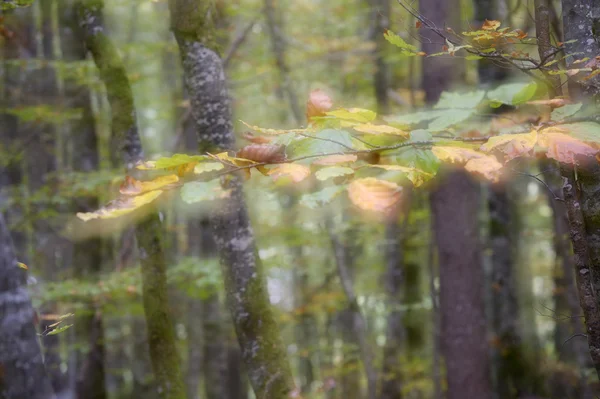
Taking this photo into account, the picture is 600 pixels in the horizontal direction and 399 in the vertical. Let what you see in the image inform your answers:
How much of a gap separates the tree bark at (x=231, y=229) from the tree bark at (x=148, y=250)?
0.77 metres

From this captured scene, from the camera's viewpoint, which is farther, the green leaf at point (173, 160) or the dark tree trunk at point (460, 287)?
the dark tree trunk at point (460, 287)

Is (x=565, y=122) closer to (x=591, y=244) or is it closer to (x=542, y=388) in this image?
(x=591, y=244)

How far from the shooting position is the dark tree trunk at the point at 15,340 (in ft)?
7.03

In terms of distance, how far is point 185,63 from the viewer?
365 centimetres

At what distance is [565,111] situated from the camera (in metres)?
2.35

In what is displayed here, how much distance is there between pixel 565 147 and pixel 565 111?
0.57 meters

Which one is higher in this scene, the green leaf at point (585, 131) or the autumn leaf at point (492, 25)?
the autumn leaf at point (492, 25)

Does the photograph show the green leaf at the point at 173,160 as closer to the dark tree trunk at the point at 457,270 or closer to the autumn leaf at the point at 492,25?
the autumn leaf at the point at 492,25

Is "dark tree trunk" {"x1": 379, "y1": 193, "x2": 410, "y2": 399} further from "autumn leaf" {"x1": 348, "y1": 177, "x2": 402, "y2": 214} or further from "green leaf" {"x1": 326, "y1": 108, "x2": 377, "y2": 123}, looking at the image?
"autumn leaf" {"x1": 348, "y1": 177, "x2": 402, "y2": 214}

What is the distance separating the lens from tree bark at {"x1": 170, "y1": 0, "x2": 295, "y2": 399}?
3533 millimetres

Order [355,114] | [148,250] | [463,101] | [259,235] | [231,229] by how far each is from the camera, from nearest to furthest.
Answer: [355,114] < [463,101] < [231,229] < [148,250] < [259,235]

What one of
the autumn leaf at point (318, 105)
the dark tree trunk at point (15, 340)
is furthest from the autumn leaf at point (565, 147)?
the dark tree trunk at point (15, 340)

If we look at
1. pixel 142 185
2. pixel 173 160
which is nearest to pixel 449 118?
pixel 173 160

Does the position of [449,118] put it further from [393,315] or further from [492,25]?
[393,315]
